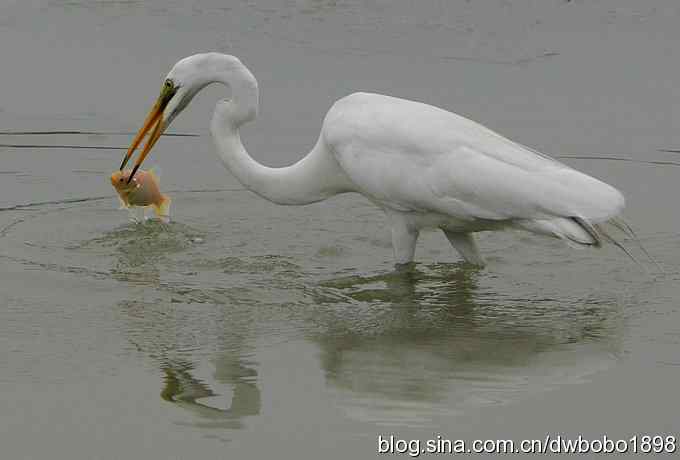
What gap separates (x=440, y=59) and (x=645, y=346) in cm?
603

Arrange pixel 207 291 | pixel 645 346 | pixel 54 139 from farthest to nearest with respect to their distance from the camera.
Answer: pixel 54 139, pixel 207 291, pixel 645 346

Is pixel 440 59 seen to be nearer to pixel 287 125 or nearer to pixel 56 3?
pixel 287 125

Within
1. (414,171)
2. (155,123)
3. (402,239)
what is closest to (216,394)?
(414,171)

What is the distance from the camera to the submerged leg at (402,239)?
7.79m

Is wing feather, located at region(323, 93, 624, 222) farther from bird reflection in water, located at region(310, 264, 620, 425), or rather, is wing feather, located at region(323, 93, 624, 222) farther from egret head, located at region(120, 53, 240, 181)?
egret head, located at region(120, 53, 240, 181)

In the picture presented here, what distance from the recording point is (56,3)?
1372 cm

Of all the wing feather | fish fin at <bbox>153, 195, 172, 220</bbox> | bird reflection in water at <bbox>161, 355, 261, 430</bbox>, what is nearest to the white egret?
the wing feather

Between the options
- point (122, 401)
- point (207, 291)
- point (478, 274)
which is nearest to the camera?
point (122, 401)

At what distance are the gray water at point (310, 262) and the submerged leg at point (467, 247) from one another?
0.24 ft

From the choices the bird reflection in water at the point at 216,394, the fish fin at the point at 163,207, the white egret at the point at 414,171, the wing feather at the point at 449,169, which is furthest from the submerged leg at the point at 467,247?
the bird reflection in water at the point at 216,394

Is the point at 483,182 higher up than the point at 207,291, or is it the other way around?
the point at 483,182

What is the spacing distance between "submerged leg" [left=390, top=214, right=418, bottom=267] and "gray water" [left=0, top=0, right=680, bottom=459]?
11 cm

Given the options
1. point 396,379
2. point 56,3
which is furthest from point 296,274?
point 56,3

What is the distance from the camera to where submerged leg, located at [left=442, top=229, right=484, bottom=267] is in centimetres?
789
